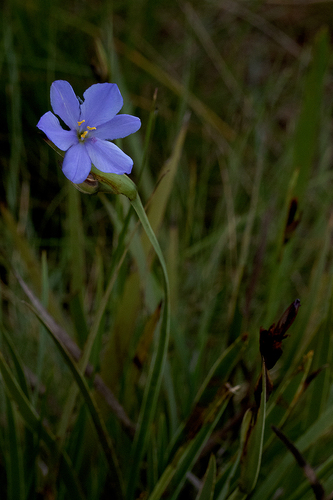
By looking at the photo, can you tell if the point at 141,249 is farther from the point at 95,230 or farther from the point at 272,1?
the point at 272,1

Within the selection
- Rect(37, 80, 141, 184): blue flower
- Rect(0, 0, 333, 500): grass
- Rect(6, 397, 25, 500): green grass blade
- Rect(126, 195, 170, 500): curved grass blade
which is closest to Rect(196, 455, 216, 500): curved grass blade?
Rect(0, 0, 333, 500): grass

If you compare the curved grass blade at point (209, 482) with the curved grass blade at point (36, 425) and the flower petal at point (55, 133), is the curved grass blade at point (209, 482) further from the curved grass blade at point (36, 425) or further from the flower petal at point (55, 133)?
the flower petal at point (55, 133)

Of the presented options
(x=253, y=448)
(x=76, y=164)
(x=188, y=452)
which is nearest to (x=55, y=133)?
(x=76, y=164)

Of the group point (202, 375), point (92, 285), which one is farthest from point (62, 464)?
point (92, 285)

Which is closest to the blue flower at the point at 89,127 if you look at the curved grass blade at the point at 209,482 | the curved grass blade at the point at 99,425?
the curved grass blade at the point at 99,425

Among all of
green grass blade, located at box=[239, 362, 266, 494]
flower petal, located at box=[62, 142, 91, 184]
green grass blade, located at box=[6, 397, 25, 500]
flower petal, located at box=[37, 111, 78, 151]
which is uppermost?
flower petal, located at box=[37, 111, 78, 151]

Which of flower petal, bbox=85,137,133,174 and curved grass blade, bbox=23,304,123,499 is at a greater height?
flower petal, bbox=85,137,133,174

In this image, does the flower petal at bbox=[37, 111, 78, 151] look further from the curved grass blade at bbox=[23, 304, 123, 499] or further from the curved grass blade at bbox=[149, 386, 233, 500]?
the curved grass blade at bbox=[149, 386, 233, 500]

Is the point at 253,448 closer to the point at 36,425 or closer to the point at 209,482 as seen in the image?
the point at 209,482
